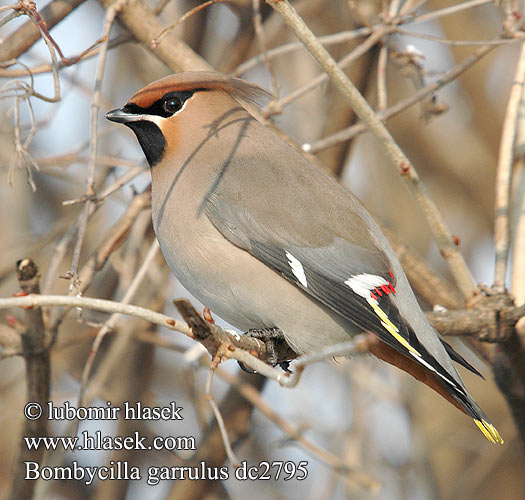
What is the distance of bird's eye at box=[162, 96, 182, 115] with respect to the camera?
338 centimetres

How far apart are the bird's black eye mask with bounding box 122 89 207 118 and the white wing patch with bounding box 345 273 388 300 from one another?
1060 millimetres

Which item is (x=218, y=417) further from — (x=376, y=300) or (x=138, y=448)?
(x=138, y=448)

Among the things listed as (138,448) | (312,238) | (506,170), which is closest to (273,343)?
(312,238)

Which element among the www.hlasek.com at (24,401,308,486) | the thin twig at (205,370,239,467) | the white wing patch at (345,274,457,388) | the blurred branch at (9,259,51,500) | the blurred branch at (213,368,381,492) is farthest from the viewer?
the www.hlasek.com at (24,401,308,486)

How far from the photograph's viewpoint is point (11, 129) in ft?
12.5

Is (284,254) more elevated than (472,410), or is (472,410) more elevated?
(284,254)

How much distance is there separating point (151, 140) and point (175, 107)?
0.17 meters

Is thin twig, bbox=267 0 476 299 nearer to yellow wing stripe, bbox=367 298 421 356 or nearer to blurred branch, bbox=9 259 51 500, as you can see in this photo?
yellow wing stripe, bbox=367 298 421 356

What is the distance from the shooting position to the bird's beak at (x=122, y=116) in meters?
3.26

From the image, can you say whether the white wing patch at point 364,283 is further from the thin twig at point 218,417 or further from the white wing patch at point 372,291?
the thin twig at point 218,417

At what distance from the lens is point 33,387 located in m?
3.14

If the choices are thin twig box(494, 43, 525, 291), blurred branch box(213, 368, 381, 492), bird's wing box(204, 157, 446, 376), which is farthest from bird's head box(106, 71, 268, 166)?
blurred branch box(213, 368, 381, 492)

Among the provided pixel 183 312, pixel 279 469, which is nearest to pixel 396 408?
pixel 279 469

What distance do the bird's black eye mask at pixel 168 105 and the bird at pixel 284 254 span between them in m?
0.02
